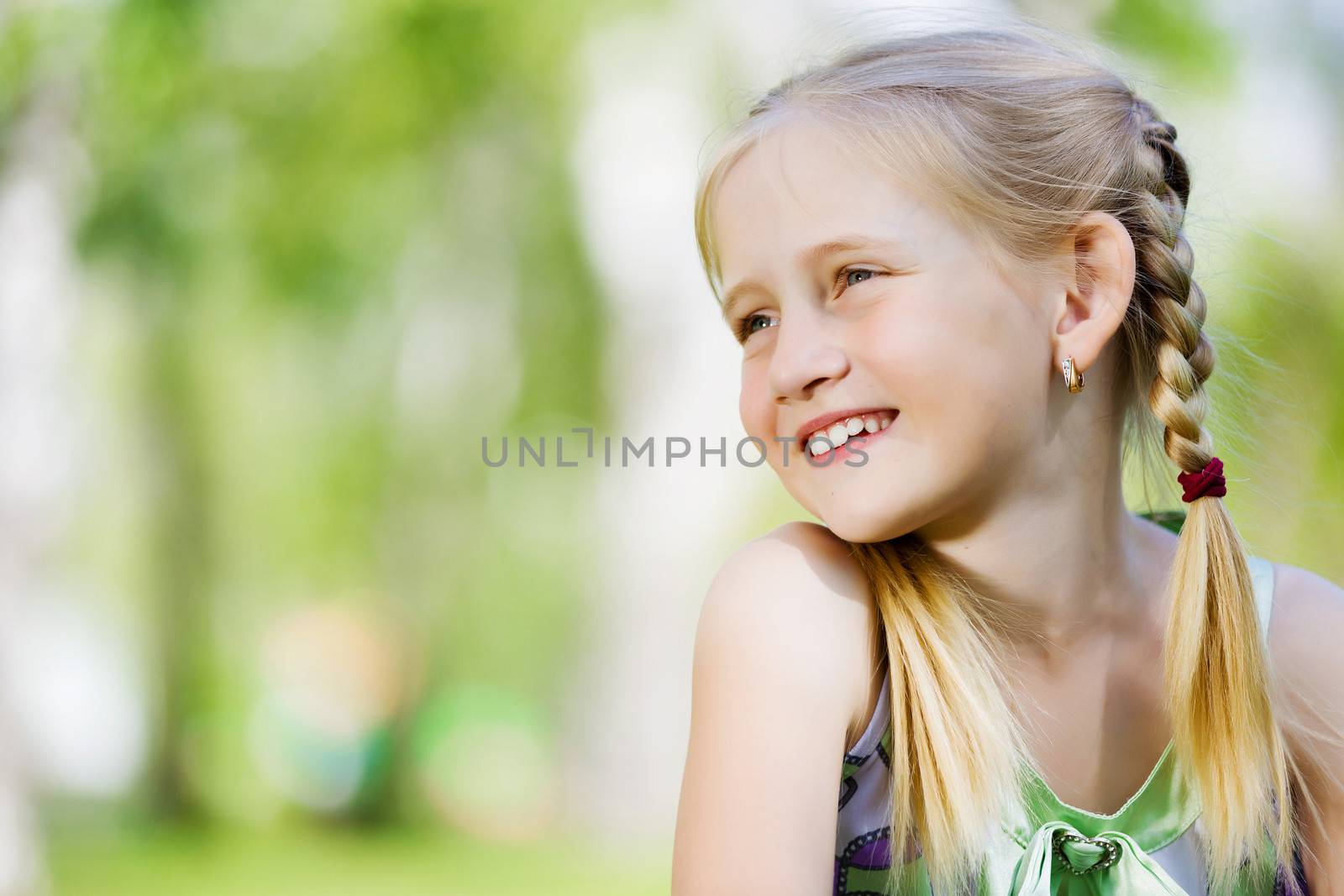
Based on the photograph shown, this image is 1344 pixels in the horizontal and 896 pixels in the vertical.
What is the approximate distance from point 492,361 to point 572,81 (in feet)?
4.89

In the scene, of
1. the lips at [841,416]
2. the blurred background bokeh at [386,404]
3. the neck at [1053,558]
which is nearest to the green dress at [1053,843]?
the neck at [1053,558]

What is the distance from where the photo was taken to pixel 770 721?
3.05 ft

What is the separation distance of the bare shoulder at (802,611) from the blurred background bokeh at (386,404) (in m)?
2.81

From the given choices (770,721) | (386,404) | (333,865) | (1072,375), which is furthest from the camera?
(386,404)

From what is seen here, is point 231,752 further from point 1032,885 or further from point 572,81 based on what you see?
point 1032,885

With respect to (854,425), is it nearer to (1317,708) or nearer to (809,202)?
(809,202)

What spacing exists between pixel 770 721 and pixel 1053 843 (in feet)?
1.07

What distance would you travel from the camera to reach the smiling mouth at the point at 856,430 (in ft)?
3.31

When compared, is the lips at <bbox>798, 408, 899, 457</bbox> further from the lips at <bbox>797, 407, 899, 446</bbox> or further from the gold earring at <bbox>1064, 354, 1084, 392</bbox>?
the gold earring at <bbox>1064, 354, 1084, 392</bbox>

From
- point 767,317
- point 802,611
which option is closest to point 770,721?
point 802,611

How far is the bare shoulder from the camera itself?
0.96 meters

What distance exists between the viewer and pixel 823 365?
99 cm

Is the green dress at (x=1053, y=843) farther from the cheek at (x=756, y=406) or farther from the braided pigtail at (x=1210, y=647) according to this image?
the cheek at (x=756, y=406)

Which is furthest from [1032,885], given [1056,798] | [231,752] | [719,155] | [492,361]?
[231,752]
